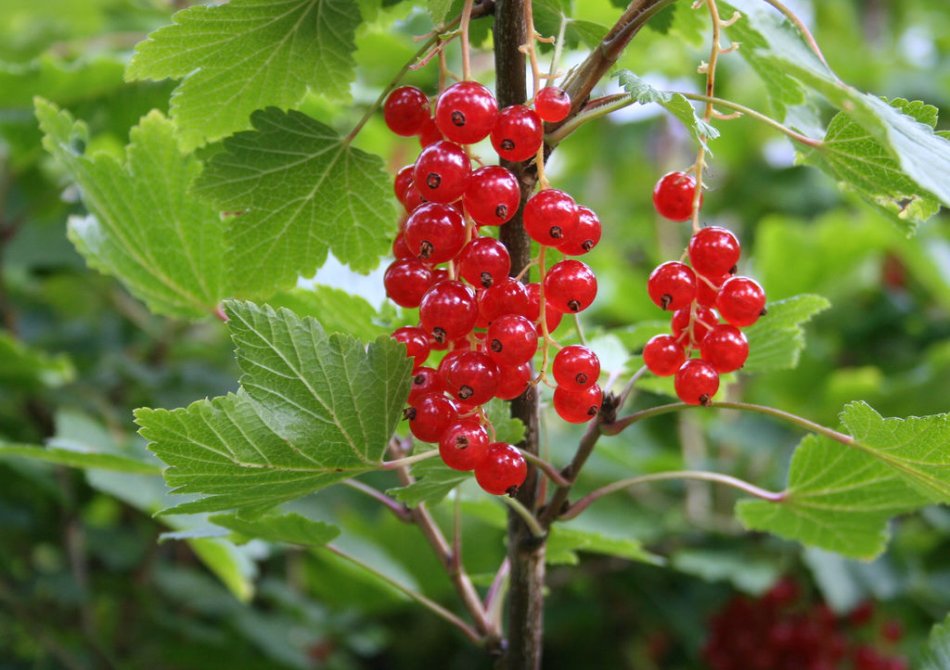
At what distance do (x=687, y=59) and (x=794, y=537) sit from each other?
71.9 inches

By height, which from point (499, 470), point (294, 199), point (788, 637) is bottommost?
point (788, 637)

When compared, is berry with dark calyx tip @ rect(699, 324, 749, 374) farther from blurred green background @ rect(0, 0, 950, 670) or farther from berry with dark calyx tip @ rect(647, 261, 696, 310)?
blurred green background @ rect(0, 0, 950, 670)

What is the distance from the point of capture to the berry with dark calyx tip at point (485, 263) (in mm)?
664

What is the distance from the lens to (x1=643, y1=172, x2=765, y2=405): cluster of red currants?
0.72m

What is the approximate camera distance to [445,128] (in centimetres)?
66

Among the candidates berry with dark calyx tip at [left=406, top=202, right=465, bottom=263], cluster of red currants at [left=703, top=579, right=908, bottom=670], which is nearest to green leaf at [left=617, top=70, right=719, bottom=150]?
berry with dark calyx tip at [left=406, top=202, right=465, bottom=263]

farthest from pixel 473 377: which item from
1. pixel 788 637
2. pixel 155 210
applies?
pixel 788 637

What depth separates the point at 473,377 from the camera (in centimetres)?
65

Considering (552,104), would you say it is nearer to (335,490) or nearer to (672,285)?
(672,285)

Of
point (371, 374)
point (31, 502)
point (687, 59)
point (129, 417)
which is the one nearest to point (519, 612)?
point (371, 374)

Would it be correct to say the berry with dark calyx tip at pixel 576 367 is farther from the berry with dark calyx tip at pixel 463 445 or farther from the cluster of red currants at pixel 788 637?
the cluster of red currants at pixel 788 637

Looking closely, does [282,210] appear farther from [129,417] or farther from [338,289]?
[129,417]

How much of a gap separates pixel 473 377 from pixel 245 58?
0.36m

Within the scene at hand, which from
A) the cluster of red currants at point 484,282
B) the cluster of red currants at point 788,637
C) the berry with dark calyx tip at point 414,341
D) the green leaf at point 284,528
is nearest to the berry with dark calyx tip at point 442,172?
the cluster of red currants at point 484,282
